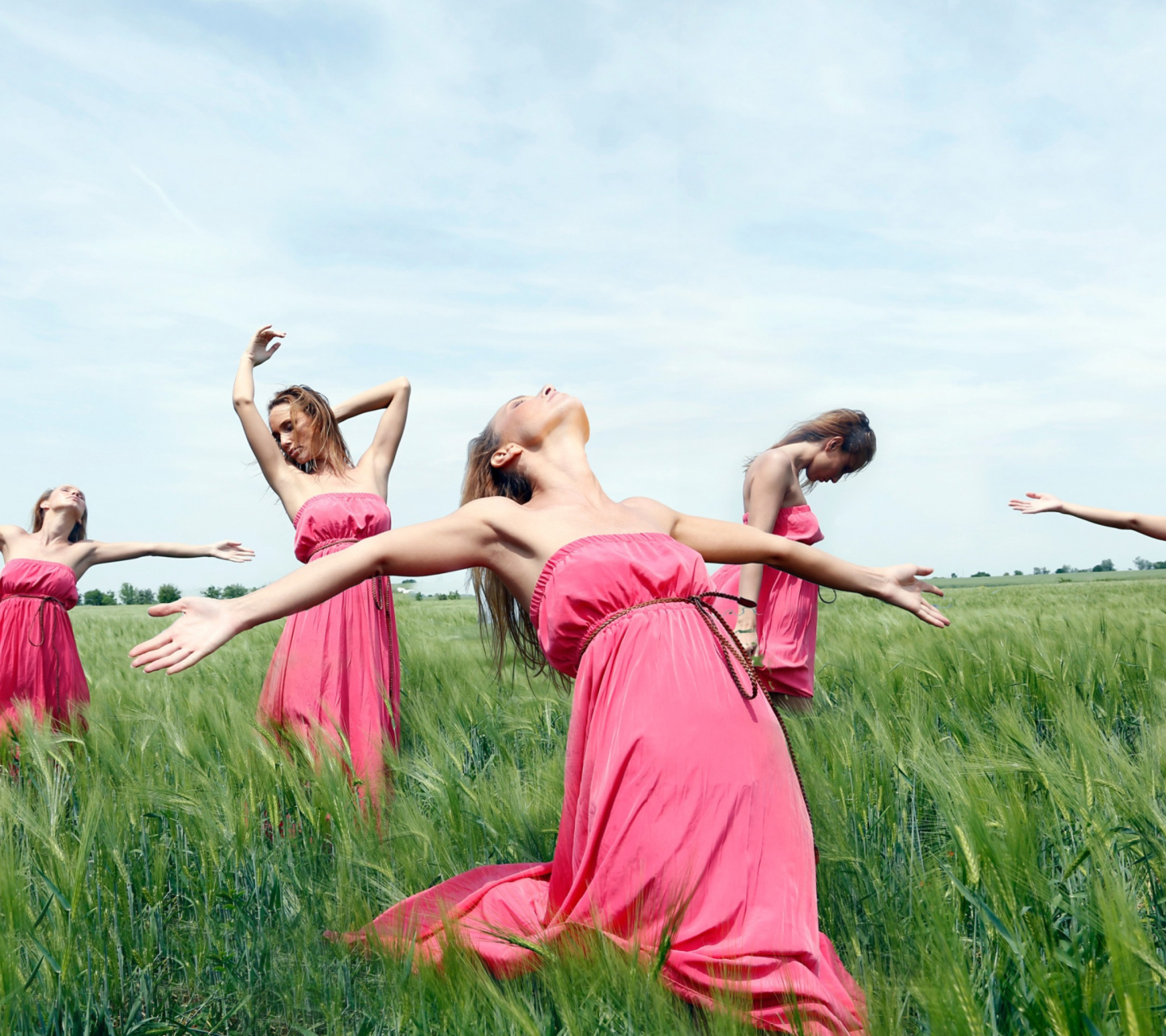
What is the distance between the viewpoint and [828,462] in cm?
399

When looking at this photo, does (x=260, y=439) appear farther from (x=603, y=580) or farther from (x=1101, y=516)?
(x=1101, y=516)

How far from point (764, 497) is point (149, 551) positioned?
3664mm

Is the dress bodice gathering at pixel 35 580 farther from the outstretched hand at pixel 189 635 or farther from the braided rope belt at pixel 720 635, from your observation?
the braided rope belt at pixel 720 635

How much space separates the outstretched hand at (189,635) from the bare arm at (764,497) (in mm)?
2181

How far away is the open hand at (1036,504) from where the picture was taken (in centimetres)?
391

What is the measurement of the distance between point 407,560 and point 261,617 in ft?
1.05

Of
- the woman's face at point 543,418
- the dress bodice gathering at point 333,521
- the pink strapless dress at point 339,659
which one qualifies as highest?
the woman's face at point 543,418

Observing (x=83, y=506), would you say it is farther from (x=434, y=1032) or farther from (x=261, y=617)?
(x=434, y=1032)

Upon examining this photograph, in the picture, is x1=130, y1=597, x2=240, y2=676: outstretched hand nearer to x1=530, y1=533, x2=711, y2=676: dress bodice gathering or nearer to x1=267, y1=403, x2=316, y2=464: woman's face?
x1=530, y1=533, x2=711, y2=676: dress bodice gathering

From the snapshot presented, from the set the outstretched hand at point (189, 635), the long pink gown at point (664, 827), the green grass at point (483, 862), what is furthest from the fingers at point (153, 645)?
the long pink gown at point (664, 827)

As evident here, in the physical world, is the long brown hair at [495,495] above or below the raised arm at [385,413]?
below

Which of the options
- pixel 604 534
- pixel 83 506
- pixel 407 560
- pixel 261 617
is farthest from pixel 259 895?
pixel 83 506

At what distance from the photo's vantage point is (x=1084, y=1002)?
1258 mm

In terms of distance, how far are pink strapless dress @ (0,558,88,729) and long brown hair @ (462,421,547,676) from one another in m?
3.53
